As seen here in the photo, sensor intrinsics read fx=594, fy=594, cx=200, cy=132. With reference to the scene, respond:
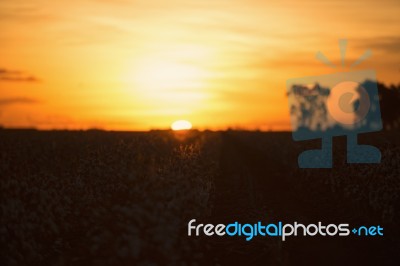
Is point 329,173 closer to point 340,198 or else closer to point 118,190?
point 340,198

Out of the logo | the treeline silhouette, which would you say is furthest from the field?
the treeline silhouette

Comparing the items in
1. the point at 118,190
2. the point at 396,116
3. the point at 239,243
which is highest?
the point at 396,116

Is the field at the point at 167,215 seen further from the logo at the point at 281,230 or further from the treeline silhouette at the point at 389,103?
the treeline silhouette at the point at 389,103

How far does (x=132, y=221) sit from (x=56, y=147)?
109 ft

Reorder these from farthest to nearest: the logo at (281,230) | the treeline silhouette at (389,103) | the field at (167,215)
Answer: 1. the treeline silhouette at (389,103)
2. the logo at (281,230)
3. the field at (167,215)

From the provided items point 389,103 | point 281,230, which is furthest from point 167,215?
point 389,103

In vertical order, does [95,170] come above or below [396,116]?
below

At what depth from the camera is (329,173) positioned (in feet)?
93.4

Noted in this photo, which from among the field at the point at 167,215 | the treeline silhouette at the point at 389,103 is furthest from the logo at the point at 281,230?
the treeline silhouette at the point at 389,103

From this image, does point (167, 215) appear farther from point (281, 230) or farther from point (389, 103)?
point (389, 103)

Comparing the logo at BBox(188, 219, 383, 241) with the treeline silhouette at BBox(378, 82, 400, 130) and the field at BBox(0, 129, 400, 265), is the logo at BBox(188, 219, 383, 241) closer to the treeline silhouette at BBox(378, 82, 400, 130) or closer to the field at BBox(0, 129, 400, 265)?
the field at BBox(0, 129, 400, 265)

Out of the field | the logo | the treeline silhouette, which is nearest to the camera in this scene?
the field

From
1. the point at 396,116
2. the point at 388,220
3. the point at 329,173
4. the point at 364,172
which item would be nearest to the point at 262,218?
the point at 388,220

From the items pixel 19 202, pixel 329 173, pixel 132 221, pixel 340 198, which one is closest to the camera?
pixel 132 221
